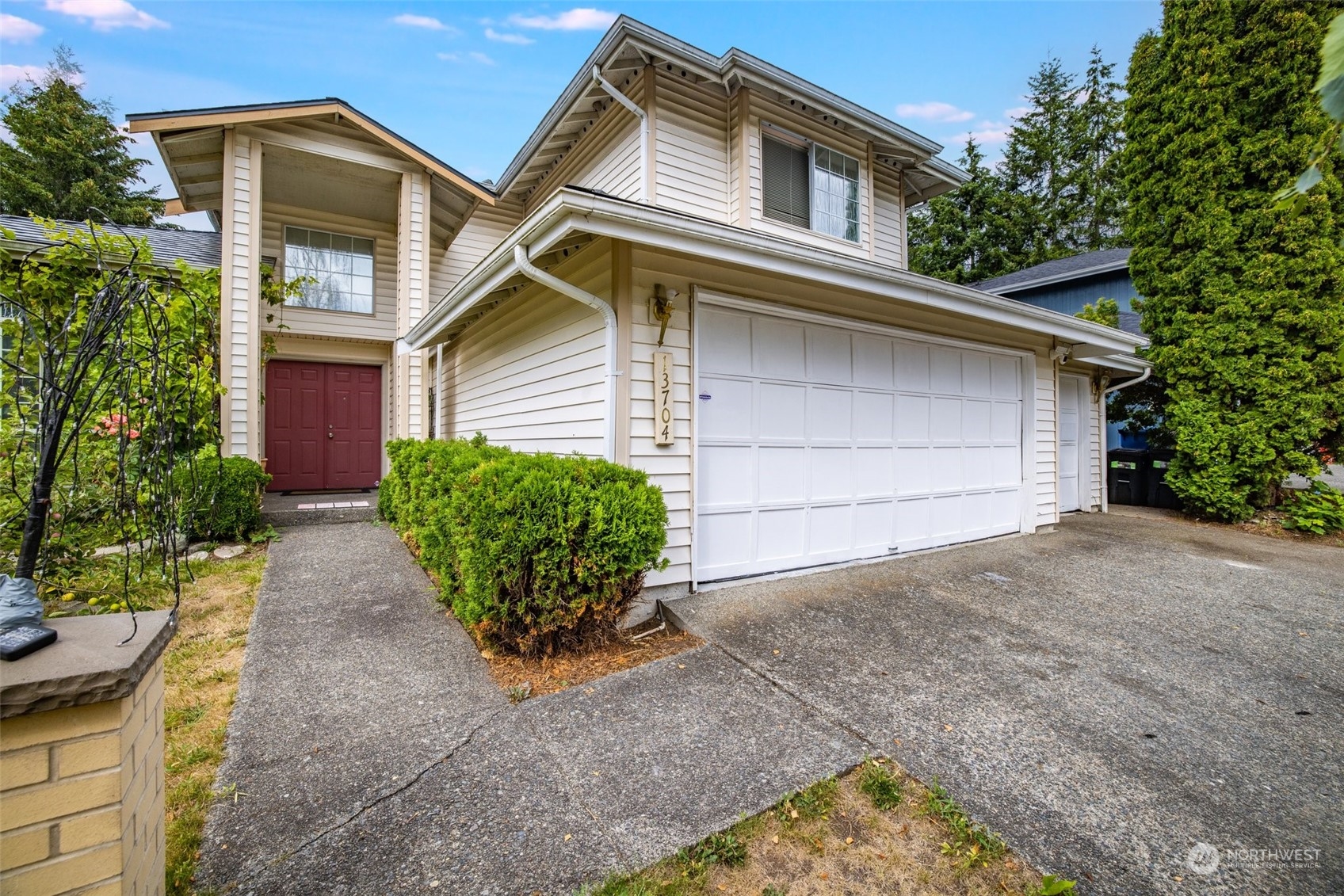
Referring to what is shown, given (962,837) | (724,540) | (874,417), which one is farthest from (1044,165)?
(962,837)

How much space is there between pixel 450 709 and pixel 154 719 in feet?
4.66

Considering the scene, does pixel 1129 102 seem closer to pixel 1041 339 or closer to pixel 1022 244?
pixel 1041 339

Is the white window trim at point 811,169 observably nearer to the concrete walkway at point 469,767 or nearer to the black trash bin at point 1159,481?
the concrete walkway at point 469,767

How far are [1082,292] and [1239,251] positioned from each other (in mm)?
9176

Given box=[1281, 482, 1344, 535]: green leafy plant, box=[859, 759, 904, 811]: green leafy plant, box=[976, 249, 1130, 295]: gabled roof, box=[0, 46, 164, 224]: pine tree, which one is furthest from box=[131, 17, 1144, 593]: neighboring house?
box=[0, 46, 164, 224]: pine tree

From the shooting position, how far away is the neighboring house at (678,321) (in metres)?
4.12

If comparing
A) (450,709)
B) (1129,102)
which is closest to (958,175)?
(1129,102)

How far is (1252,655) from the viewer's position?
138 inches

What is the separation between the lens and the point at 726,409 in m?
4.43

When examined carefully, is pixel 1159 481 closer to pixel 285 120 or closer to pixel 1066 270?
pixel 1066 270

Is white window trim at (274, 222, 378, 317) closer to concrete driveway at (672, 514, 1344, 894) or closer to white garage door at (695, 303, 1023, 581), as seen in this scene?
white garage door at (695, 303, 1023, 581)

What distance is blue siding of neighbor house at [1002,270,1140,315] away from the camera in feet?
48.3

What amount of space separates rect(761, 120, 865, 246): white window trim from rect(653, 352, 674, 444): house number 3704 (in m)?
3.71

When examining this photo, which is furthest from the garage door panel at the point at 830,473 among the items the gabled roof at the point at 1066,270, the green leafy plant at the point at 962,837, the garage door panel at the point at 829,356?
the gabled roof at the point at 1066,270
